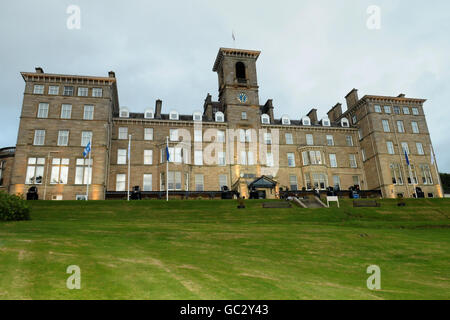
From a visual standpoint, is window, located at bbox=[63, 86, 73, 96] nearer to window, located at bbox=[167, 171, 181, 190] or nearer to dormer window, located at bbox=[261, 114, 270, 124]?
window, located at bbox=[167, 171, 181, 190]

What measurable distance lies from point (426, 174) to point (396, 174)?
593cm

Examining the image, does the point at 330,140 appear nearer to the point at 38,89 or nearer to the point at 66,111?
the point at 66,111

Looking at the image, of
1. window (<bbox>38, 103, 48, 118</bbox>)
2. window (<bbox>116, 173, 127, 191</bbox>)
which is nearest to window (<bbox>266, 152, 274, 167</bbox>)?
window (<bbox>116, 173, 127, 191</bbox>)

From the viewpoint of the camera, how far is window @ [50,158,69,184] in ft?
138

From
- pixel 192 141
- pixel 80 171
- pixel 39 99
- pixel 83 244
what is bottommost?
pixel 83 244

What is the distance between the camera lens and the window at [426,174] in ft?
179

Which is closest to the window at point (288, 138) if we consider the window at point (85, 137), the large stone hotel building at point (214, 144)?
the large stone hotel building at point (214, 144)

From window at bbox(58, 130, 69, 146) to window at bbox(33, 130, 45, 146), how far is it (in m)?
1.97

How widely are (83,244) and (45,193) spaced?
1263 inches

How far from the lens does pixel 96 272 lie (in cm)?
866

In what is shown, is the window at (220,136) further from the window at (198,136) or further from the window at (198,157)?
the window at (198,157)

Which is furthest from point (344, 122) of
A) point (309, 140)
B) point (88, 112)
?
point (88, 112)
